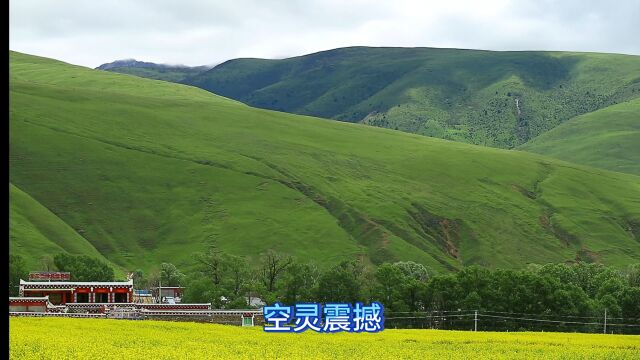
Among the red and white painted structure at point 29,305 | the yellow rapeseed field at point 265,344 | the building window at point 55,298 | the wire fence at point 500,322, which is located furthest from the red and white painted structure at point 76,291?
the yellow rapeseed field at point 265,344

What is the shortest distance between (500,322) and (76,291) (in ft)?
208

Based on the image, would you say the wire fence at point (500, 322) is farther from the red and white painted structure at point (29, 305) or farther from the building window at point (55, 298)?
the building window at point (55, 298)

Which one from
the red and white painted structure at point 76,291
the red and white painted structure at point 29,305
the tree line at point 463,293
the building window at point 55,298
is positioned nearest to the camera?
the red and white painted structure at point 29,305

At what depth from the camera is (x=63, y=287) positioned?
135125mm

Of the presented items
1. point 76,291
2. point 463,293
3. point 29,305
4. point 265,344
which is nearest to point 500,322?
point 463,293

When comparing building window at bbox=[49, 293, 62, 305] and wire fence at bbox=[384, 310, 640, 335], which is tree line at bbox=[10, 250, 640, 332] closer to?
wire fence at bbox=[384, 310, 640, 335]

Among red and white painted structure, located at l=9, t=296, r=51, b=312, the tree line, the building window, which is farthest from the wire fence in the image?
the building window

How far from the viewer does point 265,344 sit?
67.2m

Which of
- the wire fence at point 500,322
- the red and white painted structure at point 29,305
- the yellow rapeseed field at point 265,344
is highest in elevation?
the yellow rapeseed field at point 265,344

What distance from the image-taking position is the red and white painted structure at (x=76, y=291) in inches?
5256

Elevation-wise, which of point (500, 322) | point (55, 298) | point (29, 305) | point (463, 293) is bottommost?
point (500, 322)

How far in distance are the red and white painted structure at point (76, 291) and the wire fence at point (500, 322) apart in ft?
137

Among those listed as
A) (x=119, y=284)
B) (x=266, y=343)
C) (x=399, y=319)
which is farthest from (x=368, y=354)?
(x=119, y=284)

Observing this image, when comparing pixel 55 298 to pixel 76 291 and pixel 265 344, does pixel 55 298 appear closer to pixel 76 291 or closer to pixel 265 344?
pixel 76 291
